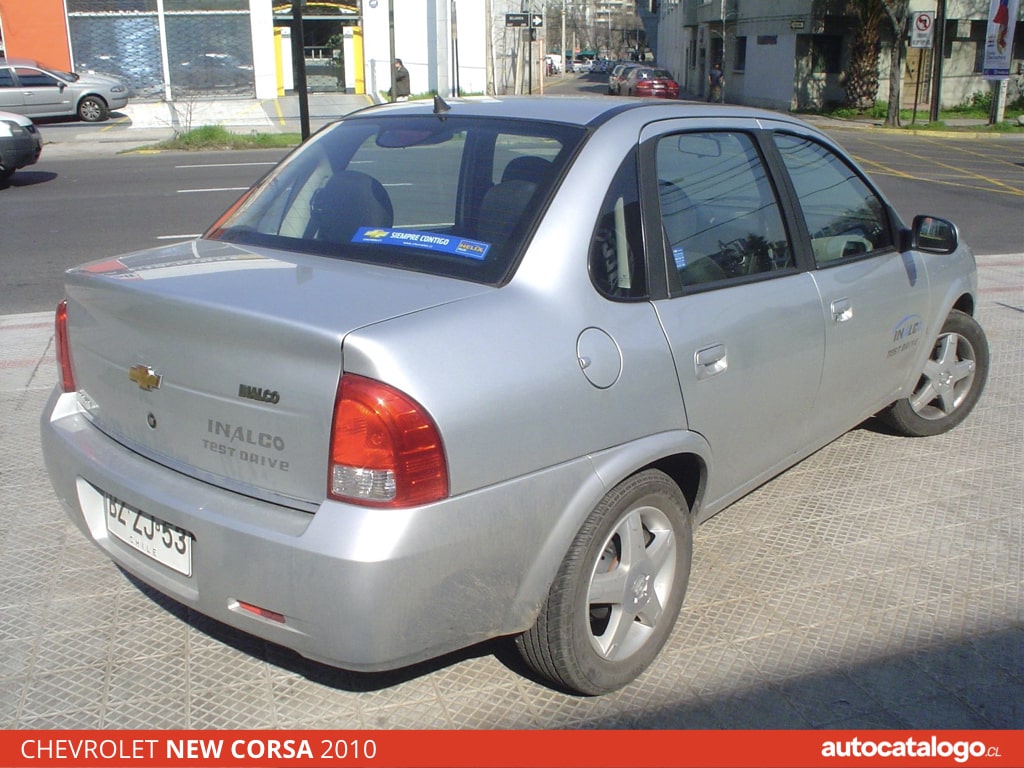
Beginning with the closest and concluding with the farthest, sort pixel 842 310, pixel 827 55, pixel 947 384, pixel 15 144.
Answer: pixel 842 310 → pixel 947 384 → pixel 15 144 → pixel 827 55

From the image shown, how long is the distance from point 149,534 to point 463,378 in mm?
1057

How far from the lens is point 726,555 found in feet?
12.9

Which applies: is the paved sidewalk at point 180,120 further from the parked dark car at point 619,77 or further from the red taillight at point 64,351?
the red taillight at point 64,351

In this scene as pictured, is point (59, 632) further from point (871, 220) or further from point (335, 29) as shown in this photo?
point (335, 29)

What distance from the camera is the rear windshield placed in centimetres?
291

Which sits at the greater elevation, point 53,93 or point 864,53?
point 864,53

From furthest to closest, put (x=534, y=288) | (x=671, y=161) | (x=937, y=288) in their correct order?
(x=937, y=288), (x=671, y=161), (x=534, y=288)

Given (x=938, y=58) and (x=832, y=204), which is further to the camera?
(x=938, y=58)

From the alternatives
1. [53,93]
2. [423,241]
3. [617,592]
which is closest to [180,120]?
[53,93]

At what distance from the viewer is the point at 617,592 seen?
116 inches

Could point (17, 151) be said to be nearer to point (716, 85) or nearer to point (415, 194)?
point (415, 194)

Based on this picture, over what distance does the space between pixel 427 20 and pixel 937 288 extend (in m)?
36.5

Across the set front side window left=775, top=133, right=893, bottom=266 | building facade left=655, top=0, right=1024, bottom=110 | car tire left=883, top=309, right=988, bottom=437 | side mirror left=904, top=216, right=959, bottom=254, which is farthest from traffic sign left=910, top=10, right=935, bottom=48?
front side window left=775, top=133, right=893, bottom=266

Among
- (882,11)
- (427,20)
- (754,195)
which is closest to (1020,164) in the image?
(882,11)
